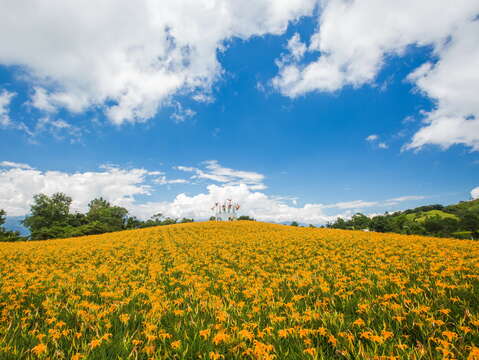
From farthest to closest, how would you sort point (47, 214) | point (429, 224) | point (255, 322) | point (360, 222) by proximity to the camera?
point (47, 214), point (360, 222), point (429, 224), point (255, 322)

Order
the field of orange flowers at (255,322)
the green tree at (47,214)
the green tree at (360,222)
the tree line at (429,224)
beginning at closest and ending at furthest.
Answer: the field of orange flowers at (255,322), the tree line at (429,224), the green tree at (360,222), the green tree at (47,214)

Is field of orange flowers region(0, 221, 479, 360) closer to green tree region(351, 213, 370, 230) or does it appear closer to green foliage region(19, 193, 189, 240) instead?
green tree region(351, 213, 370, 230)

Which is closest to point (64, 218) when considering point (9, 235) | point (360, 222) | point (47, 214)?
point (47, 214)

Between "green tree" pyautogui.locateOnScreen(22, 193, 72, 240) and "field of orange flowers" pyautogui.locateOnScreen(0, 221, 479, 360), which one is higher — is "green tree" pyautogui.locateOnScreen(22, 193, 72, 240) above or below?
above

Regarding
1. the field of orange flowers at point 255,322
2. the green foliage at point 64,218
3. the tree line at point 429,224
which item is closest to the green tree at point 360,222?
the tree line at point 429,224

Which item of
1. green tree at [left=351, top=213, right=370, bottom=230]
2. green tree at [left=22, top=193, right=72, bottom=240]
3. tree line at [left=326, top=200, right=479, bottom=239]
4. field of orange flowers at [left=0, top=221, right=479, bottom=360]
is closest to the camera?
field of orange flowers at [left=0, top=221, right=479, bottom=360]

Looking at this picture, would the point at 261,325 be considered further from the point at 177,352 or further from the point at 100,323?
the point at 100,323

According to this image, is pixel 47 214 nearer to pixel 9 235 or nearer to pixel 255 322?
pixel 9 235

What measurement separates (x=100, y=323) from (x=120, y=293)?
1.38m

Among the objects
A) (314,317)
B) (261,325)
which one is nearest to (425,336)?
(314,317)

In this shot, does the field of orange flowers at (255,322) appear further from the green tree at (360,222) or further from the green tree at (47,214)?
the green tree at (47,214)

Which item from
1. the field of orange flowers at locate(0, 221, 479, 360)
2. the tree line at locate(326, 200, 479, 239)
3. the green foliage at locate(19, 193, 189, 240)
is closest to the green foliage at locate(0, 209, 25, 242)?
the green foliage at locate(19, 193, 189, 240)

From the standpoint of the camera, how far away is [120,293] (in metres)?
5.16

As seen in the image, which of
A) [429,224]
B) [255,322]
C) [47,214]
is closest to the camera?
[255,322]
